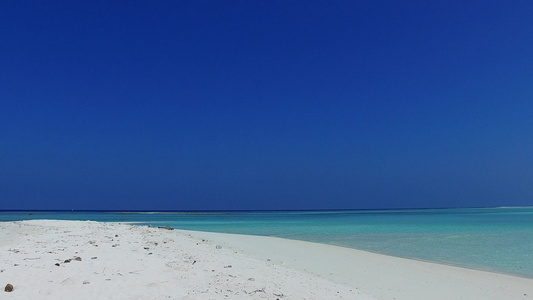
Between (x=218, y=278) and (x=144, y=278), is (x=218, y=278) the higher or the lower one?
the lower one

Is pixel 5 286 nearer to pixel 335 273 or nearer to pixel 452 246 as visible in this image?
pixel 335 273

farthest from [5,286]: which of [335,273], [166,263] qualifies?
[335,273]

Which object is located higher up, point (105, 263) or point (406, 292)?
point (105, 263)

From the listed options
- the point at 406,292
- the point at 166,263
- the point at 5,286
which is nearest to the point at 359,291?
the point at 406,292

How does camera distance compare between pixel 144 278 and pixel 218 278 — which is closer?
pixel 144 278

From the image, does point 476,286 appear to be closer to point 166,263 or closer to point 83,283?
point 166,263

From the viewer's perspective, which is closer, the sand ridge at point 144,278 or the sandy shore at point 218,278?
the sand ridge at point 144,278

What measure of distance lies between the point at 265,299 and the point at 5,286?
172 inches

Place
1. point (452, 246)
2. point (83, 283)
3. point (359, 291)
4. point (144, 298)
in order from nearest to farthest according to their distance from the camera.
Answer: point (144, 298)
point (83, 283)
point (359, 291)
point (452, 246)

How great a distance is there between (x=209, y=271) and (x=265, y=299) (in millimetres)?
2613

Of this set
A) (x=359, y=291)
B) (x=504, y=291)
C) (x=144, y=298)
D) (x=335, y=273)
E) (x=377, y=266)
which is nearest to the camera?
(x=144, y=298)

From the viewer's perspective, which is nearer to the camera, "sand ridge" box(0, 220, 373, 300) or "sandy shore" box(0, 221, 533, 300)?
"sand ridge" box(0, 220, 373, 300)

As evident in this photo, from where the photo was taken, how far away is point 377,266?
12531 millimetres

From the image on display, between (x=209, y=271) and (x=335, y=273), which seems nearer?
(x=209, y=271)
